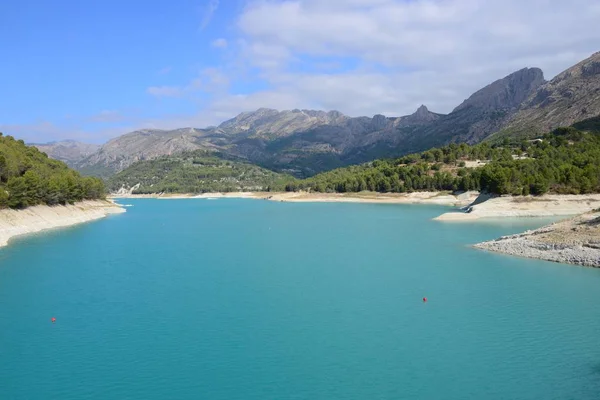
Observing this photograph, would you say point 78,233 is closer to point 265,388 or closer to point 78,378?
point 78,378

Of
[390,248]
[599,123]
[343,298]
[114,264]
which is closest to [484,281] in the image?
[343,298]

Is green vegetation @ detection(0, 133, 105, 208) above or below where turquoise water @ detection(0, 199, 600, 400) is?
above

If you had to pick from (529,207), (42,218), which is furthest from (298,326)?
(529,207)

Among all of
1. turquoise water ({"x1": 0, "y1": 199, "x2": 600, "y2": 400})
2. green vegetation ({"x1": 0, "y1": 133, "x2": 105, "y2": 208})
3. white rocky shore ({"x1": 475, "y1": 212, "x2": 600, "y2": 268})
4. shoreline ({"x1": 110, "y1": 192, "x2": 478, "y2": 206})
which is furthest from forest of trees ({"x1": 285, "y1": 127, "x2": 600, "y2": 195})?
green vegetation ({"x1": 0, "y1": 133, "x2": 105, "y2": 208})

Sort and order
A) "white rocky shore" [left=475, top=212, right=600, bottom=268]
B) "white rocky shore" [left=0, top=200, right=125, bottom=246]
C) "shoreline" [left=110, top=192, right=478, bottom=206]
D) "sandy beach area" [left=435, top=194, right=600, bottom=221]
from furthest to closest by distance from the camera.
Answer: "shoreline" [left=110, top=192, right=478, bottom=206], "sandy beach area" [left=435, top=194, right=600, bottom=221], "white rocky shore" [left=0, top=200, right=125, bottom=246], "white rocky shore" [left=475, top=212, right=600, bottom=268]

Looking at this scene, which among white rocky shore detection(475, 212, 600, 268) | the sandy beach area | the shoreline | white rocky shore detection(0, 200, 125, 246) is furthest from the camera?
the shoreline

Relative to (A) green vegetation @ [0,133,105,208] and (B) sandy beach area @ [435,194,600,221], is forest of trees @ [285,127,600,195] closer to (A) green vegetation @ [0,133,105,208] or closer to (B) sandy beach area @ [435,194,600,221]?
(B) sandy beach area @ [435,194,600,221]
